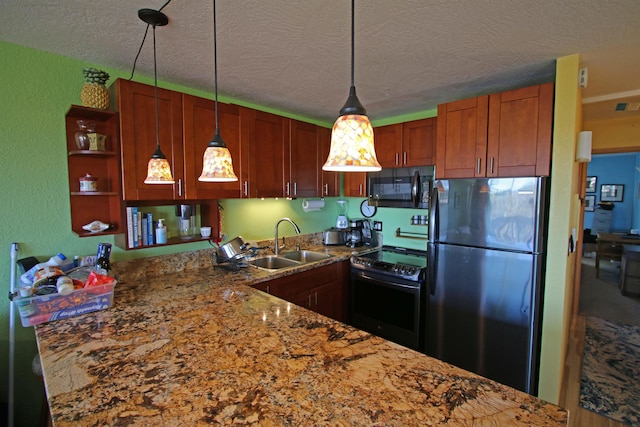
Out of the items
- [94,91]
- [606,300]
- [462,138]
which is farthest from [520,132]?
[606,300]

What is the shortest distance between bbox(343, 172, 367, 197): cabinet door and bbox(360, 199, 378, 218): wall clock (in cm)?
28

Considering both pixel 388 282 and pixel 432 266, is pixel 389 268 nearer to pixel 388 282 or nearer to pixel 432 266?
pixel 388 282

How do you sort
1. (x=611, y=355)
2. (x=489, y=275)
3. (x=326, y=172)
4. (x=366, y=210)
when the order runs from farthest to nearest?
(x=366, y=210) → (x=326, y=172) → (x=611, y=355) → (x=489, y=275)

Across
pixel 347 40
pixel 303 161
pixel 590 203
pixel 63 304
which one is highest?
pixel 347 40

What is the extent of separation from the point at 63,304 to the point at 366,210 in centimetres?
288

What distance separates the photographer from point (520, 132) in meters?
2.07

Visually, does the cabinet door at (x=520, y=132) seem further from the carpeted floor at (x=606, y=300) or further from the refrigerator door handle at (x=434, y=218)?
the carpeted floor at (x=606, y=300)

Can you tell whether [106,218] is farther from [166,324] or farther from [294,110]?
[294,110]

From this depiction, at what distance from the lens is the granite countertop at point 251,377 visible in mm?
788

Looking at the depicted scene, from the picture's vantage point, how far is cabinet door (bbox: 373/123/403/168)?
3029 mm

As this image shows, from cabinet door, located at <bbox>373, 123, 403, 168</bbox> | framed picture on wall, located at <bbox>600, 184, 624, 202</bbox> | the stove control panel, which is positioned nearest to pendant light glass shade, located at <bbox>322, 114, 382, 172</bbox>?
the stove control panel

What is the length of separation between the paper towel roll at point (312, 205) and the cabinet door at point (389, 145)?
832 millimetres

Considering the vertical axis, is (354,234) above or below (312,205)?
below

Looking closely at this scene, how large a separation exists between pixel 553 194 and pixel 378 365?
5.68 ft
